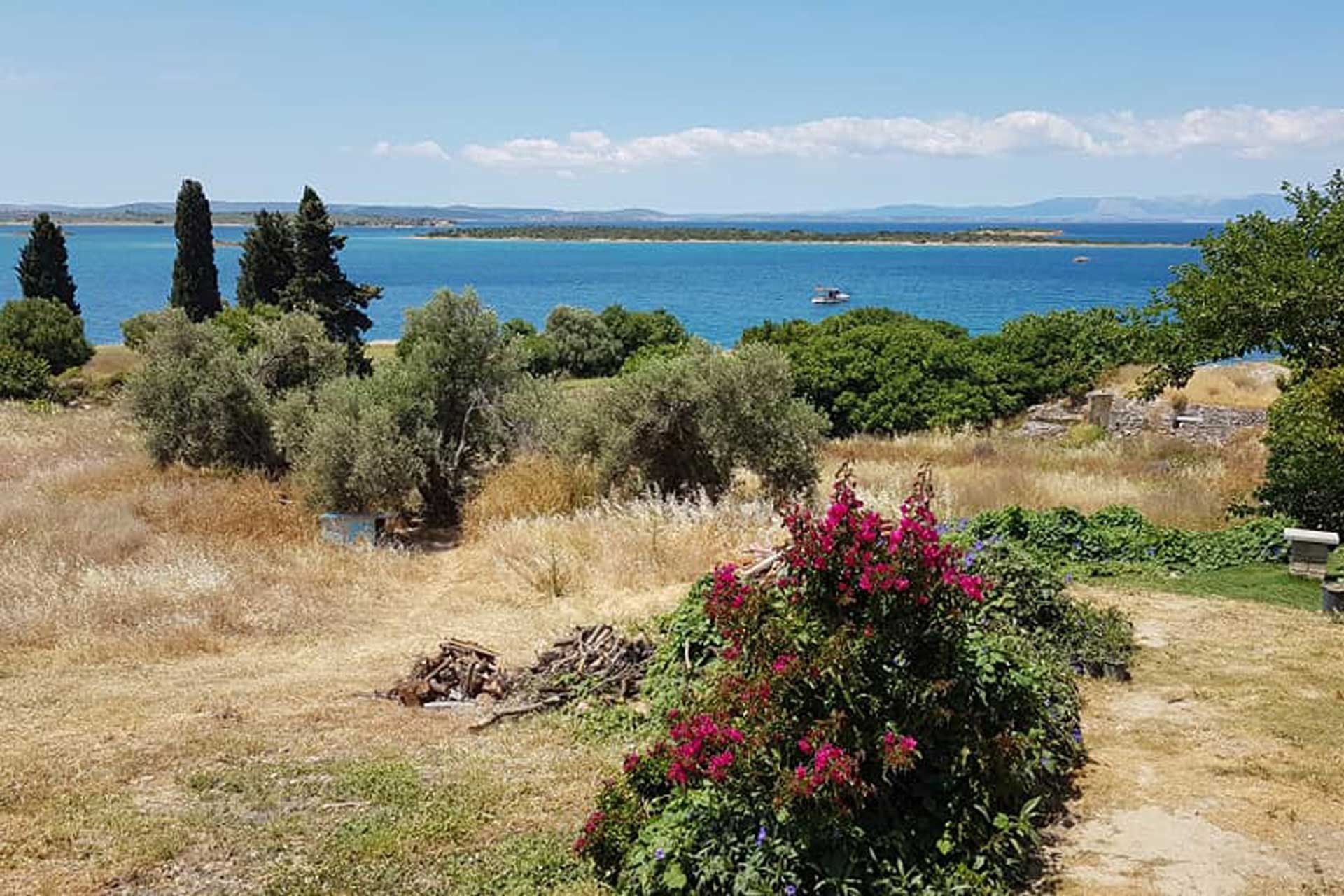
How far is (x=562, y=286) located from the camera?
12244 centimetres

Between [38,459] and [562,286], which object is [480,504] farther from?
[562,286]

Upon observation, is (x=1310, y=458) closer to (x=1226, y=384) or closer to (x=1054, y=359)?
(x=1226, y=384)

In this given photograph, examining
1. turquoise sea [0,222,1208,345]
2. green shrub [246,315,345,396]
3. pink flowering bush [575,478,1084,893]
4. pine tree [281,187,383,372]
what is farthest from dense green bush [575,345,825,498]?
turquoise sea [0,222,1208,345]

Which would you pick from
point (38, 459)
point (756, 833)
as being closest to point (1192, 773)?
point (756, 833)

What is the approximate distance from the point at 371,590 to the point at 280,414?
608 centimetres

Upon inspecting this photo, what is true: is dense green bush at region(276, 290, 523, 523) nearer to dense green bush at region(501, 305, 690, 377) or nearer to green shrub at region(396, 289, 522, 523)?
green shrub at region(396, 289, 522, 523)

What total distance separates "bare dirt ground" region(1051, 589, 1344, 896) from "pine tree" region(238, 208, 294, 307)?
41.4 m

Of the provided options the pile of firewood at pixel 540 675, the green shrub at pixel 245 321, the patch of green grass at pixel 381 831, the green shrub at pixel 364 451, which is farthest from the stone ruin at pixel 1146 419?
the patch of green grass at pixel 381 831

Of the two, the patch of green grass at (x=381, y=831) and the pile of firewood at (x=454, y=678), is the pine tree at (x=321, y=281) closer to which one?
the pile of firewood at (x=454, y=678)

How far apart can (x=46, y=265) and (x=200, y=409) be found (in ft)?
115

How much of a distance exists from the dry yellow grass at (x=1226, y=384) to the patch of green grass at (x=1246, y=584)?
16940 mm

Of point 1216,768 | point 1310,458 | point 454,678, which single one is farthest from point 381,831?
point 1310,458

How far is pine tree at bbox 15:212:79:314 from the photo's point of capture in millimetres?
44406

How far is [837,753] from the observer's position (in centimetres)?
449
